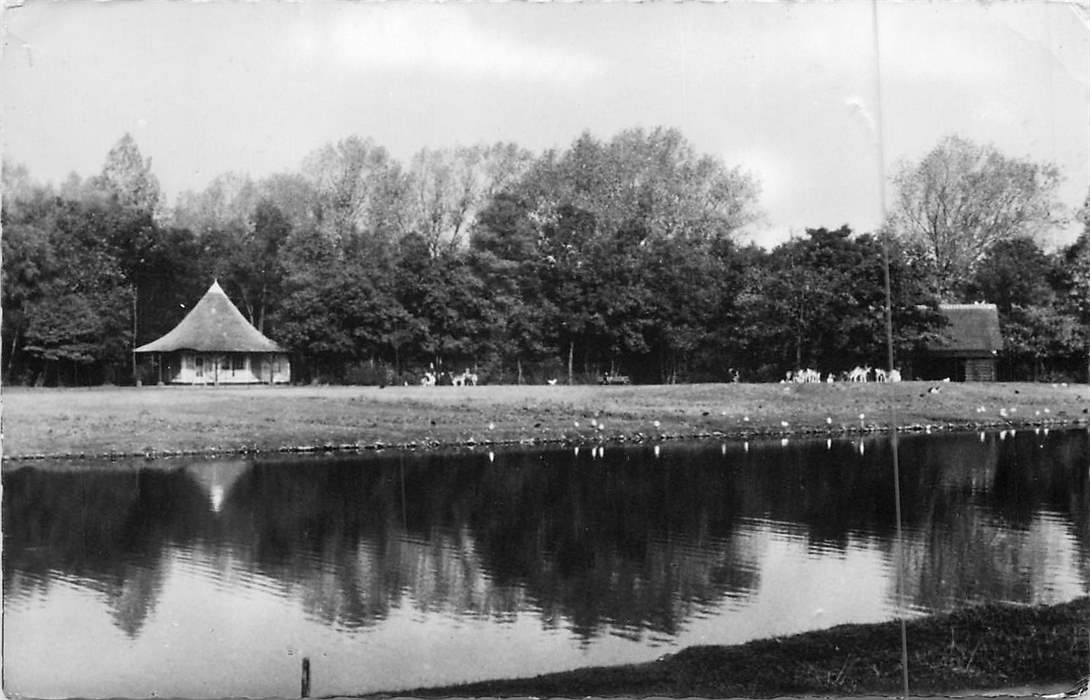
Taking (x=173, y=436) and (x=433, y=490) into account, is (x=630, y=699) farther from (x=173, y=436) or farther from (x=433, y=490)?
(x=173, y=436)

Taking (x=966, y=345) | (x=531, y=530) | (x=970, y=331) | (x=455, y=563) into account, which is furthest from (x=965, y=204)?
(x=455, y=563)

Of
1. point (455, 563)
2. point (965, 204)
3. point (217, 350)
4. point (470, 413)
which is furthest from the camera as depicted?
point (470, 413)

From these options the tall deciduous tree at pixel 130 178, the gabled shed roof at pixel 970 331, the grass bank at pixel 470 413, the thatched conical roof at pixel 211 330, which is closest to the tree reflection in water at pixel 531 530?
the grass bank at pixel 470 413

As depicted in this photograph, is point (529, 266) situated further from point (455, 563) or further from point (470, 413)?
point (455, 563)

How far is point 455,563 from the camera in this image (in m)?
12.4

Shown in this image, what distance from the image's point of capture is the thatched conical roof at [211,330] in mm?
14797

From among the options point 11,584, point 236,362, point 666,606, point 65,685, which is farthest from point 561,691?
point 236,362

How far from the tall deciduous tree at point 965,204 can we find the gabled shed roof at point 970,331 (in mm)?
553

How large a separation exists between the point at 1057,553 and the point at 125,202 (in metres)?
11.7

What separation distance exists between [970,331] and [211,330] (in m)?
14.5

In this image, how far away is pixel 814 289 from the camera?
20.3 m

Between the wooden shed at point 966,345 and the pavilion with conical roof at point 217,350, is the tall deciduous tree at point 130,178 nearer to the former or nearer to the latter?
the pavilion with conical roof at point 217,350

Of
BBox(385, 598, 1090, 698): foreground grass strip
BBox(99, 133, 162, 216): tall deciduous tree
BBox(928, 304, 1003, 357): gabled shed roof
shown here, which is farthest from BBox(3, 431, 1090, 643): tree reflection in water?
BBox(99, 133, 162, 216): tall deciduous tree

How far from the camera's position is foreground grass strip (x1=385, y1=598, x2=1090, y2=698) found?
871 centimetres
